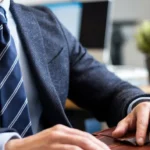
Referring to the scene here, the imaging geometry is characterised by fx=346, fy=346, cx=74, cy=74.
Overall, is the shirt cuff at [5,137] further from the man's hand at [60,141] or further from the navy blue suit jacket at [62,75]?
the navy blue suit jacket at [62,75]

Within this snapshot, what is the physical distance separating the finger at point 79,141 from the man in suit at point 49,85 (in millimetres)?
14

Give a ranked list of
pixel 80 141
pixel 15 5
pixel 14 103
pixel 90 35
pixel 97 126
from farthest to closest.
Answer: pixel 90 35 < pixel 97 126 < pixel 15 5 < pixel 14 103 < pixel 80 141

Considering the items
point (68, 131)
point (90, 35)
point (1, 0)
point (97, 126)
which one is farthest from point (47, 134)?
point (90, 35)

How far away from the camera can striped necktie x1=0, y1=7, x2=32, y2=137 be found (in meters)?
0.73

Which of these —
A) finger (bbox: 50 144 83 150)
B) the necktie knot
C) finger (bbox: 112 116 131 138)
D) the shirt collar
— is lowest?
finger (bbox: 112 116 131 138)

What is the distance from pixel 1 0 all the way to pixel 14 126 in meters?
0.28

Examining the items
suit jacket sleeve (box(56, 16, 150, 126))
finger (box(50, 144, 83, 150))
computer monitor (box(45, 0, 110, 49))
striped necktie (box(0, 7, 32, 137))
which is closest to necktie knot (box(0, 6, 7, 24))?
striped necktie (box(0, 7, 32, 137))

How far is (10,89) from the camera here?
73 cm

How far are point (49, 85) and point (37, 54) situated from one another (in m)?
0.09

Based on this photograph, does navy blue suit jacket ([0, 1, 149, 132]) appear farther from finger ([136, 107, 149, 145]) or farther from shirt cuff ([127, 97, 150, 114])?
finger ([136, 107, 149, 145])

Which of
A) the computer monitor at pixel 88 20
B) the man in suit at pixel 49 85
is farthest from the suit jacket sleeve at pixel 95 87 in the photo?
the computer monitor at pixel 88 20

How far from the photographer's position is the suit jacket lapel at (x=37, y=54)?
81 cm

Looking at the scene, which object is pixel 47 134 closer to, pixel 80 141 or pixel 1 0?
pixel 80 141

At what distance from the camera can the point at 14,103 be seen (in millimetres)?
735
